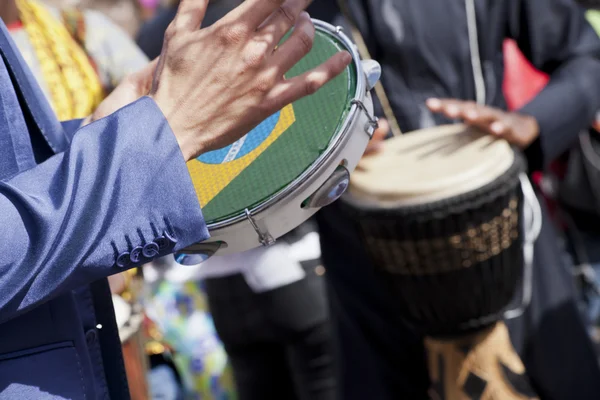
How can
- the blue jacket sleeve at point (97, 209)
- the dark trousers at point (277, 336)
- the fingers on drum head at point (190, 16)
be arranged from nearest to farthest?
the blue jacket sleeve at point (97, 209), the fingers on drum head at point (190, 16), the dark trousers at point (277, 336)

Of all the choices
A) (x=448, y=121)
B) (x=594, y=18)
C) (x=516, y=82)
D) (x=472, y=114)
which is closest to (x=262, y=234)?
(x=472, y=114)

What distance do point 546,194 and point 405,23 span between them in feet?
3.68

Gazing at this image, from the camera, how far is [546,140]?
2234 mm

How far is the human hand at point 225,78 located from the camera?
1.03 m

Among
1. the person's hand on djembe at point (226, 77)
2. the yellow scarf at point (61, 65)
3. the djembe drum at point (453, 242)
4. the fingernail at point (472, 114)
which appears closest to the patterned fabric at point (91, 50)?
the yellow scarf at point (61, 65)

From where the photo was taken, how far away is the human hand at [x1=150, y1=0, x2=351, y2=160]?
103cm

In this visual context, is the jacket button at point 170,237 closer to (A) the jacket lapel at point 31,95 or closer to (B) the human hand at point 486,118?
(A) the jacket lapel at point 31,95

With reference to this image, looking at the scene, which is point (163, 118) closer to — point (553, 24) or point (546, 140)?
point (546, 140)

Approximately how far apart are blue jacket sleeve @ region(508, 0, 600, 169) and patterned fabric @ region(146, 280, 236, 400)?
1.27 metres

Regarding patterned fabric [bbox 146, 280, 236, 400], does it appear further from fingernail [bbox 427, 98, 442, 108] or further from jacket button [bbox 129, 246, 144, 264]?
jacket button [bbox 129, 246, 144, 264]

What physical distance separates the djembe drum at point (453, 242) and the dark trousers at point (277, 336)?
626 mm

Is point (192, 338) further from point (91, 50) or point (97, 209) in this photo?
point (97, 209)

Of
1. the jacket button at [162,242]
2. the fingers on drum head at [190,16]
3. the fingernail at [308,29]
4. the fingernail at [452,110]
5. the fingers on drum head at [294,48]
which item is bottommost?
the jacket button at [162,242]

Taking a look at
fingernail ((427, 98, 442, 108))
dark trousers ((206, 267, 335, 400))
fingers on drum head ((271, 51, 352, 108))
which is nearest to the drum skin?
fingernail ((427, 98, 442, 108))
